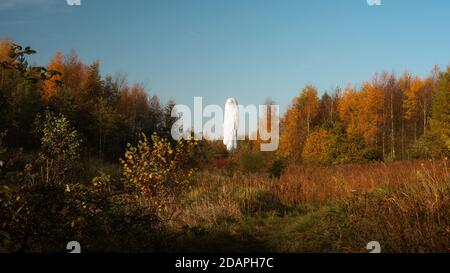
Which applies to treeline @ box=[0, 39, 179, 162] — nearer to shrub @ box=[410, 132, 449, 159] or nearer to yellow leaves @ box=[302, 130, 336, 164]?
yellow leaves @ box=[302, 130, 336, 164]

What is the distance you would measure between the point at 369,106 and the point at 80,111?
22208 mm

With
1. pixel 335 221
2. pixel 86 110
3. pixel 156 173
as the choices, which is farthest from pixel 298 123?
pixel 335 221

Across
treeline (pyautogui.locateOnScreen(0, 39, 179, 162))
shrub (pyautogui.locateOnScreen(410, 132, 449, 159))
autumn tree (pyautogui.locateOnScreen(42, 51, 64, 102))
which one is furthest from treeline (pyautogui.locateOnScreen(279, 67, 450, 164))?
autumn tree (pyautogui.locateOnScreen(42, 51, 64, 102))

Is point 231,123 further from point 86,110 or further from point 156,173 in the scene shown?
point 156,173

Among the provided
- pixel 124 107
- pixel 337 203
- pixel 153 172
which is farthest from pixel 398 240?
pixel 124 107

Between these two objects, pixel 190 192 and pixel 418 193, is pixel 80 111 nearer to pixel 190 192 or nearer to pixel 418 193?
pixel 190 192

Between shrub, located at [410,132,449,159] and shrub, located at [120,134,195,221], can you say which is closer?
shrub, located at [120,134,195,221]

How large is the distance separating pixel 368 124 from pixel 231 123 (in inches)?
763

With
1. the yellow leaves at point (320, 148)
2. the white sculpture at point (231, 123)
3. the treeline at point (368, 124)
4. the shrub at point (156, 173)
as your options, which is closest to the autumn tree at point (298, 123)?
the treeline at point (368, 124)

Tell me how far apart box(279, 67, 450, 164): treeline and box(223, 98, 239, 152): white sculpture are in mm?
10714

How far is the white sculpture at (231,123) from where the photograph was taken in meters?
48.9

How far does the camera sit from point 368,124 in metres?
34.3

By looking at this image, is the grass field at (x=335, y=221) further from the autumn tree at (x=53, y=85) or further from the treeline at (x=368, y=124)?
the treeline at (x=368, y=124)

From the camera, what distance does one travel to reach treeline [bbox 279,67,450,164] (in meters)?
27.5
